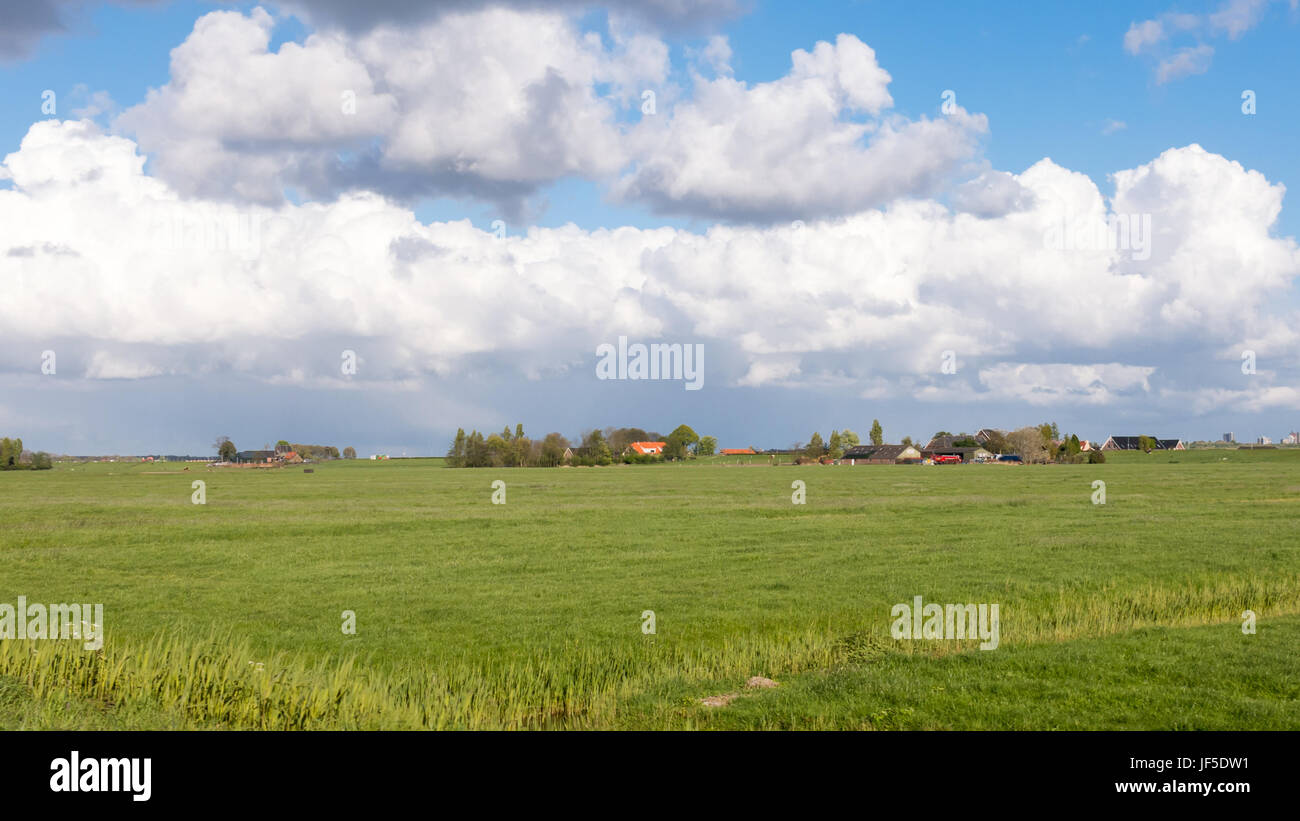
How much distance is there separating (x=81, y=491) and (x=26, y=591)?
71.4 meters

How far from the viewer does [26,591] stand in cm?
3219

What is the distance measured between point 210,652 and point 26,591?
1702 centimetres

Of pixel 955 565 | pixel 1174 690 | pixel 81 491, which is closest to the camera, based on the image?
pixel 1174 690

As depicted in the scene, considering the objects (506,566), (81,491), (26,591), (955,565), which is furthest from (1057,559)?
(81,491)

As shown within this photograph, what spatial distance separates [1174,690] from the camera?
1628cm

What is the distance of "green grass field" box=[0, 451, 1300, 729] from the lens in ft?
53.1

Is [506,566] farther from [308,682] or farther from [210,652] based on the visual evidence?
[308,682]

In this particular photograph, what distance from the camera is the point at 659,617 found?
26875 millimetres

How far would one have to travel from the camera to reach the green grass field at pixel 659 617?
16172mm

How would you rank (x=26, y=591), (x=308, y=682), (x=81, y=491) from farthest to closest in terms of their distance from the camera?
1. (x=81, y=491)
2. (x=26, y=591)
3. (x=308, y=682)

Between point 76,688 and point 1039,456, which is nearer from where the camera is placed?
point 76,688
